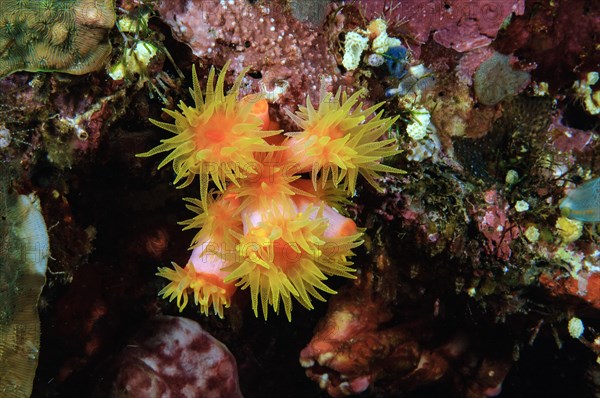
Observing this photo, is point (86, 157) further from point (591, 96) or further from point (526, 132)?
point (591, 96)

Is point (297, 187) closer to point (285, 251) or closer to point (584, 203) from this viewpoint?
point (285, 251)

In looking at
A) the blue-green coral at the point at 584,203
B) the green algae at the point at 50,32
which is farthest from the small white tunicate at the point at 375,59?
the blue-green coral at the point at 584,203

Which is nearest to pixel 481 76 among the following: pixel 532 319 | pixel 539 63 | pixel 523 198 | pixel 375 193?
pixel 539 63

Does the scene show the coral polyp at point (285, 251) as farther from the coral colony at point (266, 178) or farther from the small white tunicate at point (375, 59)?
the small white tunicate at point (375, 59)

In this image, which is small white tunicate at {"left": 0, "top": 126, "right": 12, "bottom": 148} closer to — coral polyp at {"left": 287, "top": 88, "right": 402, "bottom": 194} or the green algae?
the green algae

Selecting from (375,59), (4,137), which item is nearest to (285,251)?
(375,59)

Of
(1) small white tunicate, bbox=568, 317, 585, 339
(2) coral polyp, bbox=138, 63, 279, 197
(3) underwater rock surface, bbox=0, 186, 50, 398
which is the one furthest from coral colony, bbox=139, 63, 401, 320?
(1) small white tunicate, bbox=568, 317, 585, 339
